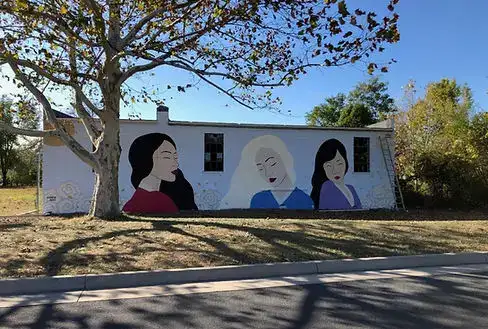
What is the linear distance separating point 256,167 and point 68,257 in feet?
35.2

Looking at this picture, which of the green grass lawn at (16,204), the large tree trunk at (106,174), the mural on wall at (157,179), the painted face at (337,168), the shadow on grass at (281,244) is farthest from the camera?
the painted face at (337,168)

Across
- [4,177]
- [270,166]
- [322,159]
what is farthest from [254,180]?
[4,177]

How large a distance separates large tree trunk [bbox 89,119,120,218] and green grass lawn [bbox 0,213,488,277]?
0.41 metres

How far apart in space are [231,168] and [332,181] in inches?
165

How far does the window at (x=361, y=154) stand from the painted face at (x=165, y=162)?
7.33m

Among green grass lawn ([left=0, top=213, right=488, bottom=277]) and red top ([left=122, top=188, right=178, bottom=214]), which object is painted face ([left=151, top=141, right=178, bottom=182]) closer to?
red top ([left=122, top=188, right=178, bottom=214])

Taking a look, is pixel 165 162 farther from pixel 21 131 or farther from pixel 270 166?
pixel 21 131

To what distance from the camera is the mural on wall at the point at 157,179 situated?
53.3ft

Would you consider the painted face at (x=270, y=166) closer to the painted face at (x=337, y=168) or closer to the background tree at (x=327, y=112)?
the painted face at (x=337, y=168)

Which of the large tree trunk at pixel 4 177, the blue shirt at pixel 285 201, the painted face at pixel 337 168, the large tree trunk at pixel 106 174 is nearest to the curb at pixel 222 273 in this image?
the large tree trunk at pixel 106 174

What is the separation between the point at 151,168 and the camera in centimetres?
1642

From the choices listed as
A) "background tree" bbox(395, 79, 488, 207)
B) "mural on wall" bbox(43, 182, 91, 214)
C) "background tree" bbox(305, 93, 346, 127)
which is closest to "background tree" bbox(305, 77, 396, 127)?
"background tree" bbox(305, 93, 346, 127)

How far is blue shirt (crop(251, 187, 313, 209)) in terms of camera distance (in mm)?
17297

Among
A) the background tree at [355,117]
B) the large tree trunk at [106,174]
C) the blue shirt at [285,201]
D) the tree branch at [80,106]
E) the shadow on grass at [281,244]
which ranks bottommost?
the shadow on grass at [281,244]
